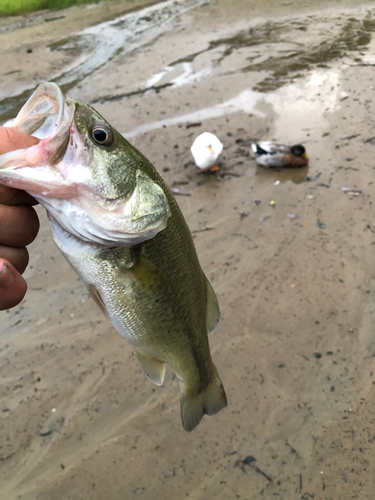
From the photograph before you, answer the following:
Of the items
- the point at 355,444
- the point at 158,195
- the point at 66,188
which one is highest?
the point at 66,188

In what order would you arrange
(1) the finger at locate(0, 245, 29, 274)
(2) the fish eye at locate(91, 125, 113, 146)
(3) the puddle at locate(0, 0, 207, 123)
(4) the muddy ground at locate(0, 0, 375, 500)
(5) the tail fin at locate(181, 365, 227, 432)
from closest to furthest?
(2) the fish eye at locate(91, 125, 113, 146) → (1) the finger at locate(0, 245, 29, 274) → (5) the tail fin at locate(181, 365, 227, 432) → (4) the muddy ground at locate(0, 0, 375, 500) → (3) the puddle at locate(0, 0, 207, 123)

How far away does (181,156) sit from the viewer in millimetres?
5672

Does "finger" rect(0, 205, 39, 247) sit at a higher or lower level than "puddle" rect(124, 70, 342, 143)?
higher

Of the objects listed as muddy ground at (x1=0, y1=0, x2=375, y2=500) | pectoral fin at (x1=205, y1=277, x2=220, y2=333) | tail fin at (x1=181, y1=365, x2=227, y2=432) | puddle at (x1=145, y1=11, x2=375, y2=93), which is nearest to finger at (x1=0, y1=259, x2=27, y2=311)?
pectoral fin at (x1=205, y1=277, x2=220, y2=333)

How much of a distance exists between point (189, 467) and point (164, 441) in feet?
0.86

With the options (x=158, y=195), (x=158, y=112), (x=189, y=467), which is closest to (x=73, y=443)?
(x=189, y=467)

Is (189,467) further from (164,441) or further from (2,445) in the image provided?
(2,445)

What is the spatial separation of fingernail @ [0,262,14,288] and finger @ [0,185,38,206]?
0.25 meters

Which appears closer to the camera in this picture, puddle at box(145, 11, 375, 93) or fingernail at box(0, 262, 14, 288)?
fingernail at box(0, 262, 14, 288)

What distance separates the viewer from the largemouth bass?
1.28 metres

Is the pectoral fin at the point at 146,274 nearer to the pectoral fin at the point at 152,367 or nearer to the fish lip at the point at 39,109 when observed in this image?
the pectoral fin at the point at 152,367

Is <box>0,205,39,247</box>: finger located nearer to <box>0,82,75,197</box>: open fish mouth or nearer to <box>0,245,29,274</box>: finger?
<box>0,245,29,274</box>: finger

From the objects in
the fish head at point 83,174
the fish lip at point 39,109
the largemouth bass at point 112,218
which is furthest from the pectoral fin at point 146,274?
the fish lip at point 39,109

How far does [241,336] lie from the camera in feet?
11.3
